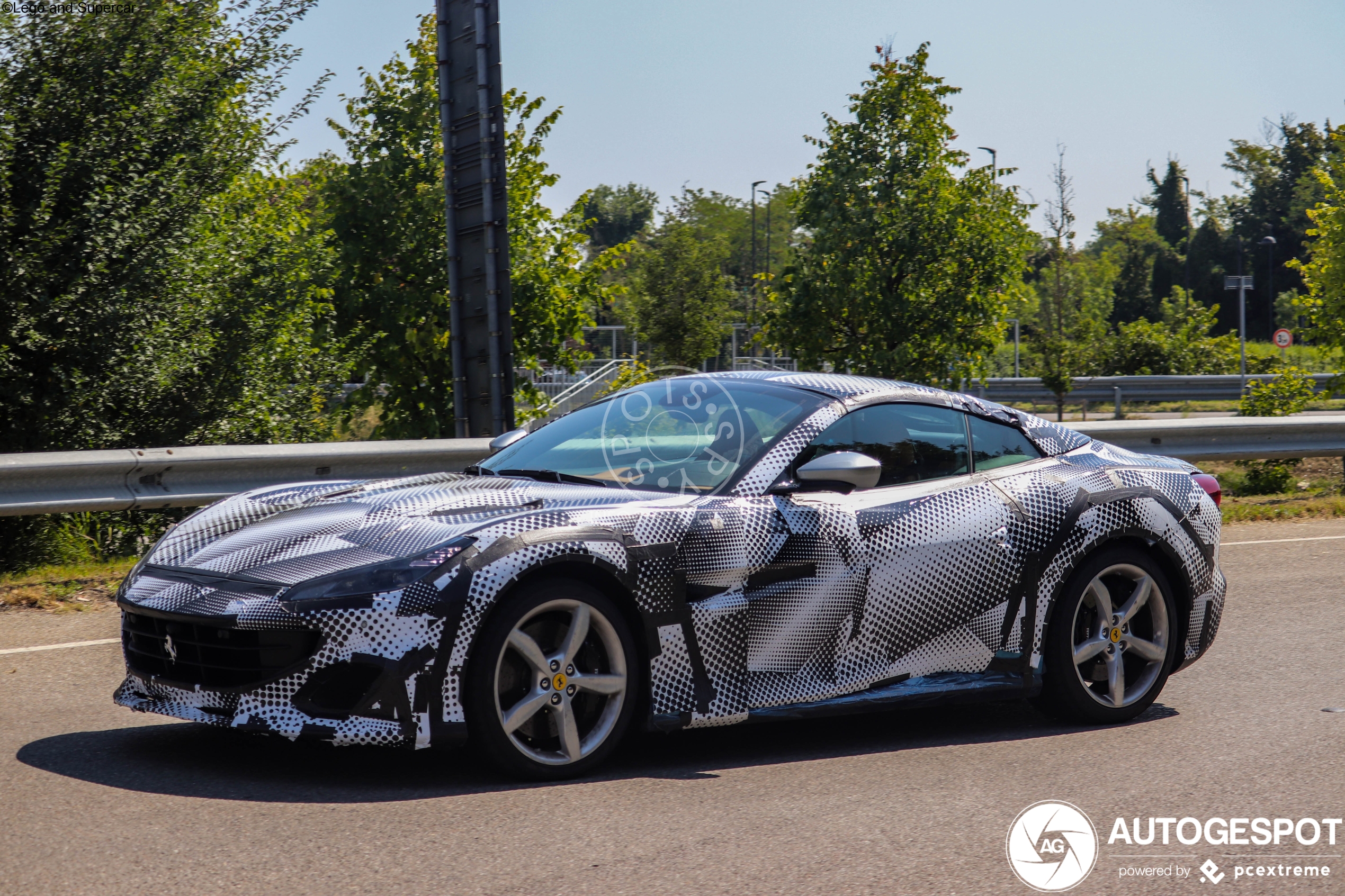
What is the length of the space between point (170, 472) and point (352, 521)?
4173 millimetres

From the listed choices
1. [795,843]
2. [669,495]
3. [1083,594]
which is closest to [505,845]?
[795,843]

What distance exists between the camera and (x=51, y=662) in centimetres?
614

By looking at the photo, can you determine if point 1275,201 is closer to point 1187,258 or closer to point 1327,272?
point 1187,258

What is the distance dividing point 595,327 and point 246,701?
14749 mm

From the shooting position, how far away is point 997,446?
5598 millimetres

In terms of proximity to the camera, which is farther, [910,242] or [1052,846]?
[910,242]

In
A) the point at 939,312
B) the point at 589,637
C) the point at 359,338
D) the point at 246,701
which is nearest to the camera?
the point at 246,701

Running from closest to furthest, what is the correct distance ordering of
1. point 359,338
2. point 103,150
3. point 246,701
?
point 246,701 → point 103,150 → point 359,338

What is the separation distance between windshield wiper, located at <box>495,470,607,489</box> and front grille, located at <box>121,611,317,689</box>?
126 cm

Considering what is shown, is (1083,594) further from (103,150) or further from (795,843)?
(103,150)

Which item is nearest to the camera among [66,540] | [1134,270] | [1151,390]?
[66,540]

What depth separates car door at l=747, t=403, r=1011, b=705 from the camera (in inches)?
187

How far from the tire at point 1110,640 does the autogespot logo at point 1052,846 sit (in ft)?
3.72

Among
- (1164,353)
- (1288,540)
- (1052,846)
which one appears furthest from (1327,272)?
(1164,353)
